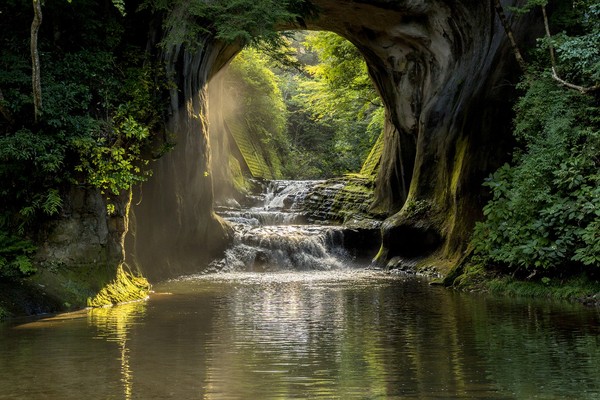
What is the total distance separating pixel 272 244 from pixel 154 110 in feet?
26.0

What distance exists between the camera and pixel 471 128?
1590cm

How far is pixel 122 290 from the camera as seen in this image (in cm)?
1170

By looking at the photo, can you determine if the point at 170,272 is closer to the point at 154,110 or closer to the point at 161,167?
the point at 161,167

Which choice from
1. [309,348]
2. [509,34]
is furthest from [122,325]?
[509,34]

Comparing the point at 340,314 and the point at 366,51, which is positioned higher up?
the point at 366,51

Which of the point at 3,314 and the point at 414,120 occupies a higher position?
the point at 414,120

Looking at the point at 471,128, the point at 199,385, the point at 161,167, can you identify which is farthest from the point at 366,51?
the point at 199,385

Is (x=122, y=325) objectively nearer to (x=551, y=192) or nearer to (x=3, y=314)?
(x=3, y=314)

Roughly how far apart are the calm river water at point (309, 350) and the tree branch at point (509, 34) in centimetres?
559

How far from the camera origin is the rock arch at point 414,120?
15.5 meters

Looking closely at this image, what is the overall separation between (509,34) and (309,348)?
1039 centimetres

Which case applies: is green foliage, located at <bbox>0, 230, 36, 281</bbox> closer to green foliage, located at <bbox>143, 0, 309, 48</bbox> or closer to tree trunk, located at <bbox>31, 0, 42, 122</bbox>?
tree trunk, located at <bbox>31, 0, 42, 122</bbox>

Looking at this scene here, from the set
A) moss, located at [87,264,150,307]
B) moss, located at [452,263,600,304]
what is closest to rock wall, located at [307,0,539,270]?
moss, located at [452,263,600,304]

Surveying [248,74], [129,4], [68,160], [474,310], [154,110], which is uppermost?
[248,74]
